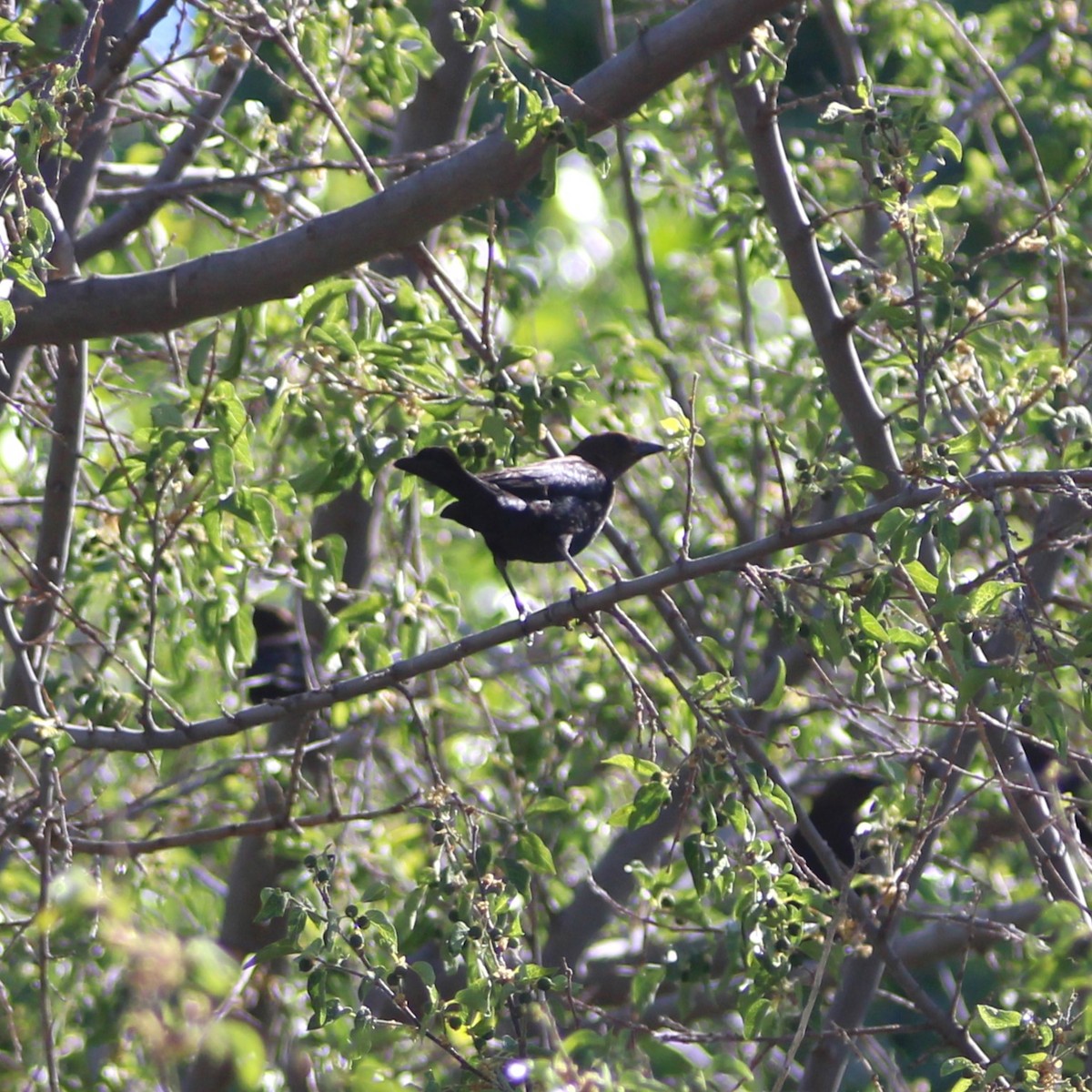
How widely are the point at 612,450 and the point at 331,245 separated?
2098mm

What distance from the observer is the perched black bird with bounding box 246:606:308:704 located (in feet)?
21.0

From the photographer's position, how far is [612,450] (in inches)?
227

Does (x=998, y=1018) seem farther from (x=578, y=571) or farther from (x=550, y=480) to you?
(x=550, y=480)

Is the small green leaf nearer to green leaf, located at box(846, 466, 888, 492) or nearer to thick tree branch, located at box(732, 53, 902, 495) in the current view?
green leaf, located at box(846, 466, 888, 492)

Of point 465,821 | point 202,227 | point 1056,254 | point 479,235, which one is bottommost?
point 465,821

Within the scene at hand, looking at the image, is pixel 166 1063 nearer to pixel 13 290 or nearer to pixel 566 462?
pixel 13 290

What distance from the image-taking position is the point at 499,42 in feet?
12.1

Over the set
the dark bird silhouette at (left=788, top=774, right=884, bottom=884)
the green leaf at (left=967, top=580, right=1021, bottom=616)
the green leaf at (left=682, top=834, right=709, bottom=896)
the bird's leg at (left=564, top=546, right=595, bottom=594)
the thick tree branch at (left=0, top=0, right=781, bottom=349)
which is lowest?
the dark bird silhouette at (left=788, top=774, right=884, bottom=884)

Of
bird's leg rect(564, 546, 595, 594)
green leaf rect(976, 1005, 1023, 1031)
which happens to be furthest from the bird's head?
green leaf rect(976, 1005, 1023, 1031)

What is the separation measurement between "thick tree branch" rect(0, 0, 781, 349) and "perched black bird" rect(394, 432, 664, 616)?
597 millimetres

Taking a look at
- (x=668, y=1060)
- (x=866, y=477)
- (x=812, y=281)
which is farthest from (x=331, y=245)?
(x=668, y=1060)

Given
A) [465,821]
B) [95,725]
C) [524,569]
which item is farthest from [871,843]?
[524,569]

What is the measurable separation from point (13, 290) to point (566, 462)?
186 cm

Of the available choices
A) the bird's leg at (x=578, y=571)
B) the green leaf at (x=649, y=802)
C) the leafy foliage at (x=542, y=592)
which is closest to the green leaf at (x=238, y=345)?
the leafy foliage at (x=542, y=592)
